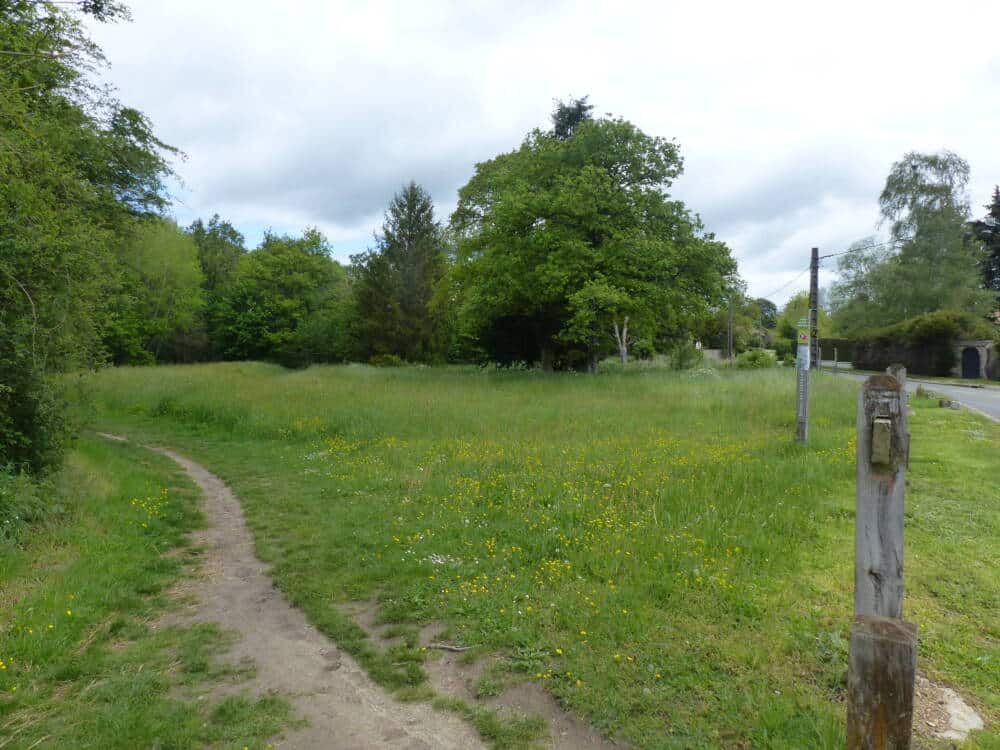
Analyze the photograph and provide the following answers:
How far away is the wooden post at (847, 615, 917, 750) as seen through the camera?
2797mm

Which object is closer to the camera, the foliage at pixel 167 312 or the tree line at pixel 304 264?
the tree line at pixel 304 264

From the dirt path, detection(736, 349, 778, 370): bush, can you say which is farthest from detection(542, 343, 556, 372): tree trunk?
the dirt path

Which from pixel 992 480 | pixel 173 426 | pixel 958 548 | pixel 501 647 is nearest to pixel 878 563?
pixel 501 647

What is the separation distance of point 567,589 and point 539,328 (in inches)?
1134

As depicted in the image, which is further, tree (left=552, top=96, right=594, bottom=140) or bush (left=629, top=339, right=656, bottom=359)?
bush (left=629, top=339, right=656, bottom=359)

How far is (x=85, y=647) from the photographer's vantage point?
4625 mm

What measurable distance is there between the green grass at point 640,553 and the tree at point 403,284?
33.7 meters

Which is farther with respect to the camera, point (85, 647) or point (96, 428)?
point (96, 428)

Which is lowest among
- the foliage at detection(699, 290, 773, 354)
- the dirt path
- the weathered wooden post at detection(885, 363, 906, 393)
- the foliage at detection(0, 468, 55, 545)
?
the dirt path

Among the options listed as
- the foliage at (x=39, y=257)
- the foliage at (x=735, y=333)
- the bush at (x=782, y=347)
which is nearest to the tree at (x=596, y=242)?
the foliage at (x=39, y=257)

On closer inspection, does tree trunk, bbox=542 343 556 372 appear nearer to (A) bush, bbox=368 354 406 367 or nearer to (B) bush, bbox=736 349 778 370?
(B) bush, bbox=736 349 778 370

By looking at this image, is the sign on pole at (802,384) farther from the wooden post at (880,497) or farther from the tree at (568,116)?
the tree at (568,116)

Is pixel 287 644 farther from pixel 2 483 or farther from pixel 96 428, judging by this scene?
pixel 96 428

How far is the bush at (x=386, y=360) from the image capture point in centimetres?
4638
